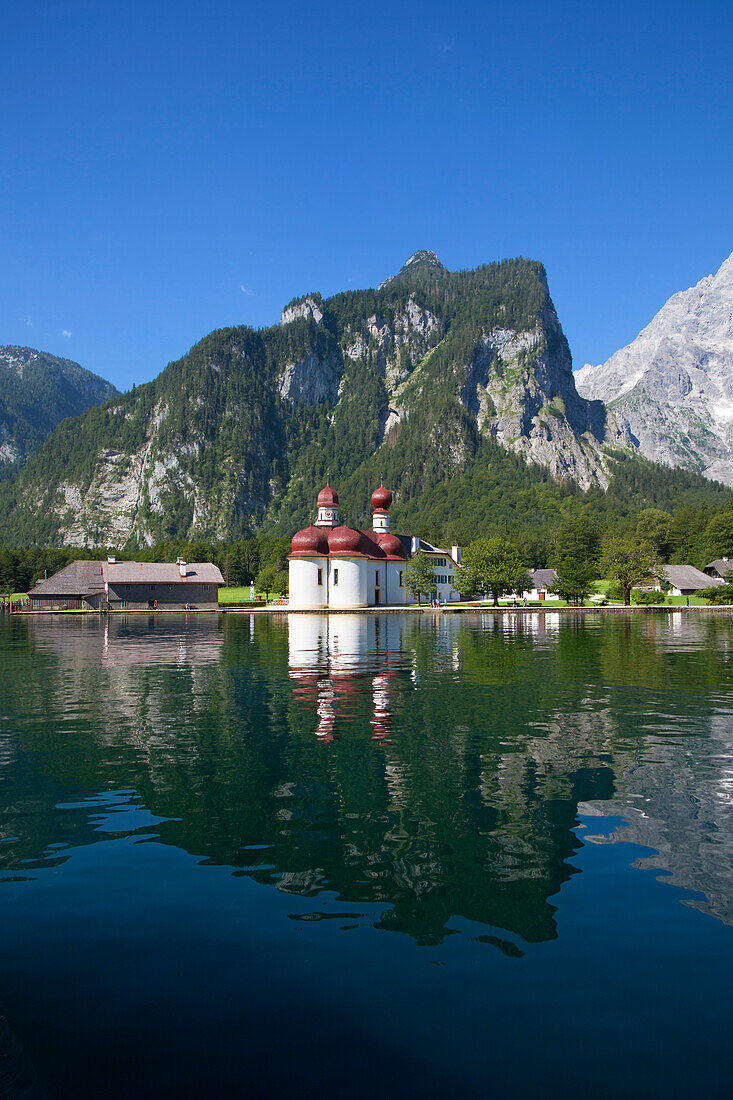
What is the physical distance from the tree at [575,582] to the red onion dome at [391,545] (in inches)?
983

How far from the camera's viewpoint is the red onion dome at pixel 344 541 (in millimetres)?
103688

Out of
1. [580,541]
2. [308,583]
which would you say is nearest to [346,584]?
[308,583]

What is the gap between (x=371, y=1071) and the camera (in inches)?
232

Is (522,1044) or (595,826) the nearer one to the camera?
(522,1044)

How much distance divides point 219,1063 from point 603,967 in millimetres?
3900

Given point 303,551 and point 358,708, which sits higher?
point 303,551

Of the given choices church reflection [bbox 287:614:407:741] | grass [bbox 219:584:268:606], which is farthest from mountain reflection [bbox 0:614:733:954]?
grass [bbox 219:584:268:606]

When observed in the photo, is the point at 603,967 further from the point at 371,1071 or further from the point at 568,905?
the point at 371,1071

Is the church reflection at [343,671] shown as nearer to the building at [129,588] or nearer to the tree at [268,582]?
the building at [129,588]

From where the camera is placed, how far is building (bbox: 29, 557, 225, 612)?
379 ft

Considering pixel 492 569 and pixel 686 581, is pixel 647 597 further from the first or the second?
pixel 492 569

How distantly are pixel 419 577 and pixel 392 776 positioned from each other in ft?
308

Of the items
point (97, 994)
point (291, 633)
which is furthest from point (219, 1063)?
point (291, 633)

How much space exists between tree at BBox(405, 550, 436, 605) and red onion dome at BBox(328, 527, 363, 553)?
8696 mm
